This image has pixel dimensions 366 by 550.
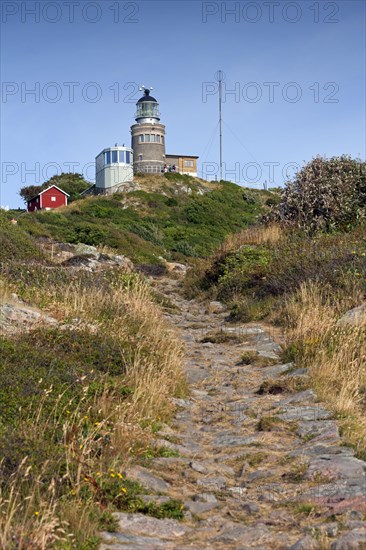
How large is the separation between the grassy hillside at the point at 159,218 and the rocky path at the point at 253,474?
19604mm

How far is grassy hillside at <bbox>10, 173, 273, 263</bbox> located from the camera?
1251 inches

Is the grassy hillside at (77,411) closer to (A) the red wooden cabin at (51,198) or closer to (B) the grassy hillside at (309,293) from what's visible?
(B) the grassy hillside at (309,293)

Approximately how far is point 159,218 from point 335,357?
45.6m

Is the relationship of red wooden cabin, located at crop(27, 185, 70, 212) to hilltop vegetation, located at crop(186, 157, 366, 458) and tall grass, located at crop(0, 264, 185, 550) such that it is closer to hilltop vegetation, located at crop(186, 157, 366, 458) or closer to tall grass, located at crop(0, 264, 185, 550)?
hilltop vegetation, located at crop(186, 157, 366, 458)

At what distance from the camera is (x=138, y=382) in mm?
7844

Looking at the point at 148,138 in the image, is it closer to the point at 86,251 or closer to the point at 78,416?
the point at 86,251

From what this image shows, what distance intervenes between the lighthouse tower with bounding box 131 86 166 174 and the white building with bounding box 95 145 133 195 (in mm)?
5473

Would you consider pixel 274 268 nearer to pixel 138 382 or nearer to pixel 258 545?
pixel 138 382

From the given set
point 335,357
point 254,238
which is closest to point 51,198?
point 254,238

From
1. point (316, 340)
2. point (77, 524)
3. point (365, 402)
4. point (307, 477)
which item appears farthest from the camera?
point (316, 340)

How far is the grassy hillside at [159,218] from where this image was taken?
31766mm

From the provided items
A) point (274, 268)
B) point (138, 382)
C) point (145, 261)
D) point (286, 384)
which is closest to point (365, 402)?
point (286, 384)

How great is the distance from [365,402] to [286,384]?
1.40 meters

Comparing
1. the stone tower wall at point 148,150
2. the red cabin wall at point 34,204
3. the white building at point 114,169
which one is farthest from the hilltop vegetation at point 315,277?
the stone tower wall at point 148,150
